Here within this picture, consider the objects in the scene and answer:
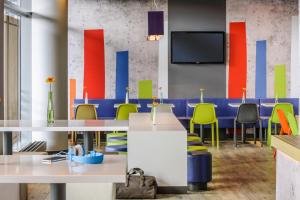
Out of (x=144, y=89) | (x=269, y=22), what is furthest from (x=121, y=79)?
Answer: (x=269, y=22)

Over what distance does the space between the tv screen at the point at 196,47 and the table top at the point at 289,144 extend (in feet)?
26.1

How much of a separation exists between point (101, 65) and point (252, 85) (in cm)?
339

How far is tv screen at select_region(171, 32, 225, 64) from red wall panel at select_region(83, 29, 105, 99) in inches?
62.5

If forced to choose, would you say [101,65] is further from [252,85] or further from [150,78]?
[252,85]

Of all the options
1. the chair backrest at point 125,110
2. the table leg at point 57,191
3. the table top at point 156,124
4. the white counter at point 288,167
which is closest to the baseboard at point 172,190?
the table top at point 156,124

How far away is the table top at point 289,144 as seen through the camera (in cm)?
335

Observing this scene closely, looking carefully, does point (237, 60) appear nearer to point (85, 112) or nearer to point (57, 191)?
point (85, 112)

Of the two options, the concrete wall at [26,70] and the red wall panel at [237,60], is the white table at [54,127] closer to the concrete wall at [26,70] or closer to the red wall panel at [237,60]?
the concrete wall at [26,70]

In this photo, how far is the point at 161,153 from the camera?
243 inches

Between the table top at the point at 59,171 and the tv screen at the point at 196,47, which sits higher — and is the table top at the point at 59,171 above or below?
below

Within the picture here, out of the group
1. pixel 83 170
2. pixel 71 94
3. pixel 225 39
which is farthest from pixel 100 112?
pixel 83 170

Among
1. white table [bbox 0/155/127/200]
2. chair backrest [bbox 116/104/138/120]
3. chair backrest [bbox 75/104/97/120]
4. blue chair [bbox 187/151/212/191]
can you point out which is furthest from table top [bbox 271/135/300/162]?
chair backrest [bbox 75/104/97/120]

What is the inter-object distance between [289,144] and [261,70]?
8.70 m

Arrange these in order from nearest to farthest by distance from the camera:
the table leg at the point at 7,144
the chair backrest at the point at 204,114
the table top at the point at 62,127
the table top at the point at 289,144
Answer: the table top at the point at 289,144 → the table top at the point at 62,127 → the table leg at the point at 7,144 → the chair backrest at the point at 204,114
